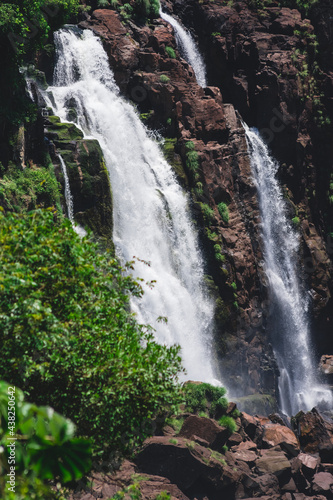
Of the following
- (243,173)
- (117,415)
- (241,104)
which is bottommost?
(117,415)

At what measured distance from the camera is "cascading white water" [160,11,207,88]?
119 ft

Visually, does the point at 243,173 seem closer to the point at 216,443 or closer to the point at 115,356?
the point at 216,443

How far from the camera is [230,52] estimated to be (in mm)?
36594

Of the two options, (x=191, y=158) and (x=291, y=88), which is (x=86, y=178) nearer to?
(x=191, y=158)

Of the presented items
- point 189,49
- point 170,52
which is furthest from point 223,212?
point 189,49

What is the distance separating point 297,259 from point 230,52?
16.5 metres

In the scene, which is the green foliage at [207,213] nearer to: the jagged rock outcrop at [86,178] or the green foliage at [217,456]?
the jagged rock outcrop at [86,178]

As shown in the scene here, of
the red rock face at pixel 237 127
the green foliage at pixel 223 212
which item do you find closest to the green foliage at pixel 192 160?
the red rock face at pixel 237 127

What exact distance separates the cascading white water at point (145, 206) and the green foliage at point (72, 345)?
14962mm

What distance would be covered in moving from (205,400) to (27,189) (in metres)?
11.7

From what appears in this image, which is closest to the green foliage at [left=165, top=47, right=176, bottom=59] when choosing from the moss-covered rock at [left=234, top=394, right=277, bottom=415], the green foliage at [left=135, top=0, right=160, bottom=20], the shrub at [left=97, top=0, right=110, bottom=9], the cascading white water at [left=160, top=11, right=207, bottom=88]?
the cascading white water at [left=160, top=11, right=207, bottom=88]

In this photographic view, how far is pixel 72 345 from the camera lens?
25.2ft

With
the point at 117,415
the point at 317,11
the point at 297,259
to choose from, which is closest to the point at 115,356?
the point at 117,415

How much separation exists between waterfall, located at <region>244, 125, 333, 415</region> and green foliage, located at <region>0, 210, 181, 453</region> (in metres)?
25.0
